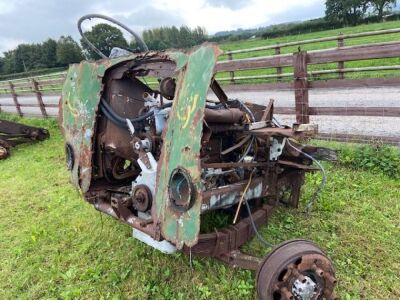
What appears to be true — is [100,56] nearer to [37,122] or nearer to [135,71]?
[135,71]

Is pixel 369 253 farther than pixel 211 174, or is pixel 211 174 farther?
pixel 369 253

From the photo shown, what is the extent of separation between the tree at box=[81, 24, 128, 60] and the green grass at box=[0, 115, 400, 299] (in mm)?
1693

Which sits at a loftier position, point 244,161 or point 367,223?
point 244,161

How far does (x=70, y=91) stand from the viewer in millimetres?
3289

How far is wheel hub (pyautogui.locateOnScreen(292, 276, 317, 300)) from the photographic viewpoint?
2199 millimetres

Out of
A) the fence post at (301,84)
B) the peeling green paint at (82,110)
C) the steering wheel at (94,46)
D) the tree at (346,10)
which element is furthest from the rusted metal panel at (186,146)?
the tree at (346,10)

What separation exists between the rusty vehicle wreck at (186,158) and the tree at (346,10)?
45.7 metres

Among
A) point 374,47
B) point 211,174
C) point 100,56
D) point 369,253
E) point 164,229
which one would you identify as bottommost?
point 369,253

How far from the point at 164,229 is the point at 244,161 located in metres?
0.80

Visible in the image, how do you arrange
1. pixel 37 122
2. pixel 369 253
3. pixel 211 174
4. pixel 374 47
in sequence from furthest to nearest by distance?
pixel 37 122
pixel 374 47
pixel 369 253
pixel 211 174

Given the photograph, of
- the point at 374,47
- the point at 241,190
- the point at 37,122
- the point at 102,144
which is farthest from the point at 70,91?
the point at 37,122

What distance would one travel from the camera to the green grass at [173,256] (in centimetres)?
279

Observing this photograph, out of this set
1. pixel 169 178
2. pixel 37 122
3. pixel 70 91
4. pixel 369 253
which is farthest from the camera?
pixel 37 122

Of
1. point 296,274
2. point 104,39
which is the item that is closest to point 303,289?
point 296,274
